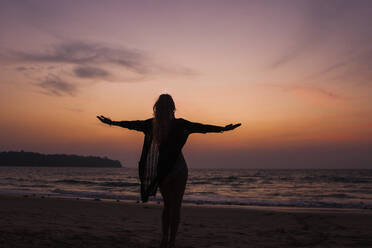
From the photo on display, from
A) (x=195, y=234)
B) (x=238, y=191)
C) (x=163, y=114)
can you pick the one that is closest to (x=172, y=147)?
(x=163, y=114)

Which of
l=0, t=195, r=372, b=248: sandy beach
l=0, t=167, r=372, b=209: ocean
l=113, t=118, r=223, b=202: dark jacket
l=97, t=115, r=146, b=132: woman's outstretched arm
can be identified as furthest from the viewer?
l=0, t=167, r=372, b=209: ocean

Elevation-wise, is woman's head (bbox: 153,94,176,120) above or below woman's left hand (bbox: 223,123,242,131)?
above

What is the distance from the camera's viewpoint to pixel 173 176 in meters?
3.81

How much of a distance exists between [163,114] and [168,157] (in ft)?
1.69

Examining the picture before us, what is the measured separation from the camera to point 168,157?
3834 mm

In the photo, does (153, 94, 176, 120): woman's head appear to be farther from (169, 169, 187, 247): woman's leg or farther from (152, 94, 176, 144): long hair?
(169, 169, 187, 247): woman's leg

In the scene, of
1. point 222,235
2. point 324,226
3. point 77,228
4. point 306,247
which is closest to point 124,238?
point 77,228

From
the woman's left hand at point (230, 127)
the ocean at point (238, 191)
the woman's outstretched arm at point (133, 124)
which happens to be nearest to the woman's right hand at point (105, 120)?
the woman's outstretched arm at point (133, 124)

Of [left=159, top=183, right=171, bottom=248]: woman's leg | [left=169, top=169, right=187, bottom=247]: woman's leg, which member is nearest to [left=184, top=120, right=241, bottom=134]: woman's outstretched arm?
[left=169, top=169, right=187, bottom=247]: woman's leg

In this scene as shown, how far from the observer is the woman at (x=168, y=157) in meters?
3.83

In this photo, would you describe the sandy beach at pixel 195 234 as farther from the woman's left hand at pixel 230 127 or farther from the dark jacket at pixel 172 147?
the woman's left hand at pixel 230 127

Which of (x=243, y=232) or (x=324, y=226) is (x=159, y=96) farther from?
(x=324, y=226)

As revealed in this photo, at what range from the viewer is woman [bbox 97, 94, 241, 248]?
3.83m

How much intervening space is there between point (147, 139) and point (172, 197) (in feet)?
2.58
